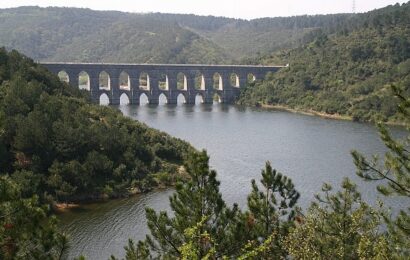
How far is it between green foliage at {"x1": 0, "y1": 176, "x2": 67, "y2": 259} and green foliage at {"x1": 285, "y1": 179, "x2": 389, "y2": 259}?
7.02 metres

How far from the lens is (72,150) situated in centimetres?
4188

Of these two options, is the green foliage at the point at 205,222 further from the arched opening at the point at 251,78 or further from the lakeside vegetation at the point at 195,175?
the arched opening at the point at 251,78

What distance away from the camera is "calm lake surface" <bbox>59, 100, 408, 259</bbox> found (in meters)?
33.9

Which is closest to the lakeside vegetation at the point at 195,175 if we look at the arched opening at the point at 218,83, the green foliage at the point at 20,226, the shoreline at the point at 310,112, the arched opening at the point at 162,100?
the green foliage at the point at 20,226

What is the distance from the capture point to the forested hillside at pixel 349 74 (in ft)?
295

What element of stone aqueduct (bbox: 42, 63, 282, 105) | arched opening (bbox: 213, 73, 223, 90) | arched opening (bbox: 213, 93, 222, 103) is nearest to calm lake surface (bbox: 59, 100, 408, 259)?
stone aqueduct (bbox: 42, 63, 282, 105)

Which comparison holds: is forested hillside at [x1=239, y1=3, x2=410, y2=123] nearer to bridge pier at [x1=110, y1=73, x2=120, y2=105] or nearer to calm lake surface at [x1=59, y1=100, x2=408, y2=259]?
calm lake surface at [x1=59, y1=100, x2=408, y2=259]

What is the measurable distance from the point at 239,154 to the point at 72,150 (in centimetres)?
2092

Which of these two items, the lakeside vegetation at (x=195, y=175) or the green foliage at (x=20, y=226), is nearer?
the green foliage at (x=20, y=226)

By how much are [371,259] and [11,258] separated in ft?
29.8

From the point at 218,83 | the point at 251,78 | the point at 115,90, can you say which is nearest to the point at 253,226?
the point at 115,90

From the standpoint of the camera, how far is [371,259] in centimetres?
1433

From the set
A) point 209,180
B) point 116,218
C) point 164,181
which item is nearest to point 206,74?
point 164,181

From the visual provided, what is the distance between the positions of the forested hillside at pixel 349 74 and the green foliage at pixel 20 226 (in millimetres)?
74613
